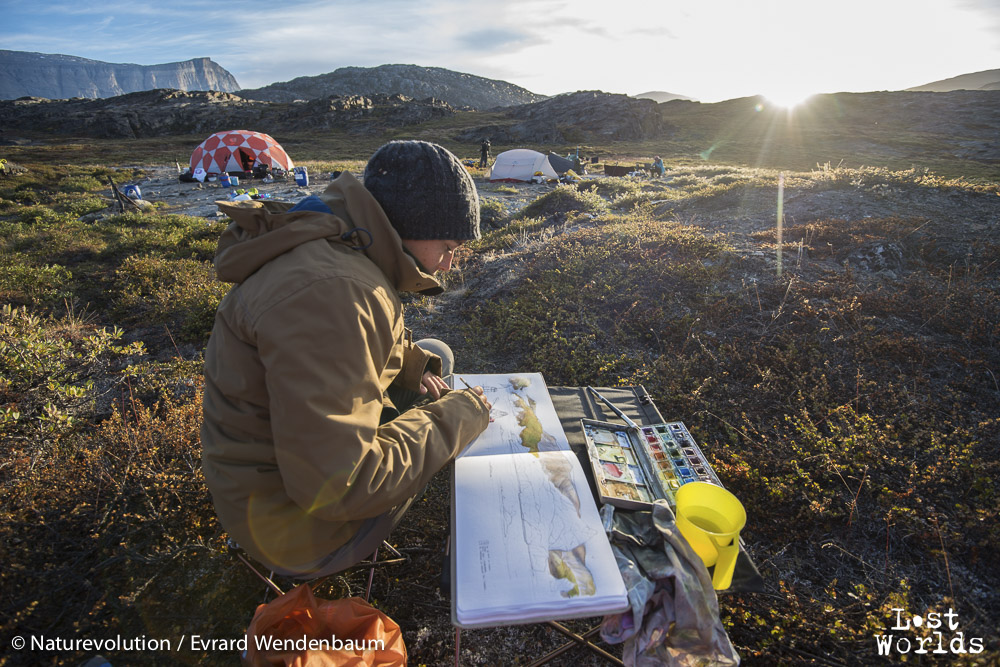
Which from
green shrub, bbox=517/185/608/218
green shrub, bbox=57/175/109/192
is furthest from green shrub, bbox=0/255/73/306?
green shrub, bbox=57/175/109/192

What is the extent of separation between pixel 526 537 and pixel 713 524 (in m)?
0.86

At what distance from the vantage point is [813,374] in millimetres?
3449

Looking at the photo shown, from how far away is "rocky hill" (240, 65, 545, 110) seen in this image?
126 metres

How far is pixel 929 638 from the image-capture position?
187 cm

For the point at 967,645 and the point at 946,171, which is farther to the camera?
the point at 946,171

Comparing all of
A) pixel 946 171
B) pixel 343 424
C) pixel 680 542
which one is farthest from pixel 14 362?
pixel 946 171

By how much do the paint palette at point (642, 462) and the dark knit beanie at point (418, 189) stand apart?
1.36 m

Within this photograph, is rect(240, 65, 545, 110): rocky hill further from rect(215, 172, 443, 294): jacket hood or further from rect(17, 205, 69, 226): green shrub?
rect(215, 172, 443, 294): jacket hood

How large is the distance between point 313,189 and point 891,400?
16429mm

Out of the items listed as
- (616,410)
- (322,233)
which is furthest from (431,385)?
(616,410)

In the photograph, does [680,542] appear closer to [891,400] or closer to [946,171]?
[891,400]

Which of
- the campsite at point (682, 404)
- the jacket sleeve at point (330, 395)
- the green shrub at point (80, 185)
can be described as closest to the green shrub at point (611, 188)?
the campsite at point (682, 404)

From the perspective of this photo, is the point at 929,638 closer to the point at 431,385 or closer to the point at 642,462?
the point at 642,462

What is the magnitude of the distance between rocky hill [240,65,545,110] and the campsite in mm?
137893
